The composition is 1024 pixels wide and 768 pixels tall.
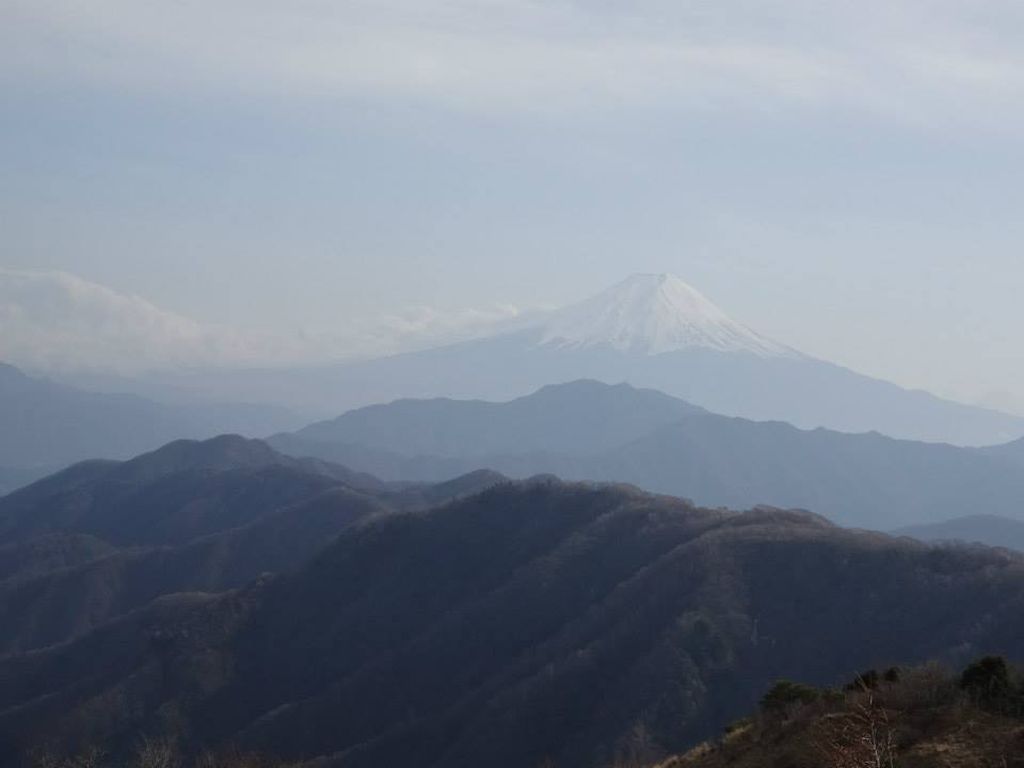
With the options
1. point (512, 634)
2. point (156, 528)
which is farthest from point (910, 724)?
point (156, 528)

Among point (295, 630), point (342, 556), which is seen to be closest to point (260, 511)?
point (342, 556)

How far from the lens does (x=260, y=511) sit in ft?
497

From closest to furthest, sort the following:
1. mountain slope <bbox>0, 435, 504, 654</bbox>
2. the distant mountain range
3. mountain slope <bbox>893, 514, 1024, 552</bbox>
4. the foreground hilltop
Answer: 1. the foreground hilltop
2. the distant mountain range
3. mountain slope <bbox>0, 435, 504, 654</bbox>
4. mountain slope <bbox>893, 514, 1024, 552</bbox>

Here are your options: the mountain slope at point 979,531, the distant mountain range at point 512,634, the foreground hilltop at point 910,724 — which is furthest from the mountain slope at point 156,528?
the foreground hilltop at point 910,724

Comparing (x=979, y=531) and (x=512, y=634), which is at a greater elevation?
(x=512, y=634)

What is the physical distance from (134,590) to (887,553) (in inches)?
2882

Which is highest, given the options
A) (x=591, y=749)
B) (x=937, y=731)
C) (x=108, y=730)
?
(x=937, y=731)

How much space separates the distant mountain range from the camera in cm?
6175

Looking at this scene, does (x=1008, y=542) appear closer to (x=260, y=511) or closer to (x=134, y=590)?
(x=260, y=511)

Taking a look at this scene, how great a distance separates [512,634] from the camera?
76812 millimetres

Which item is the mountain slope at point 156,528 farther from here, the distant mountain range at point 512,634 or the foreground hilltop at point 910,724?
the foreground hilltop at point 910,724

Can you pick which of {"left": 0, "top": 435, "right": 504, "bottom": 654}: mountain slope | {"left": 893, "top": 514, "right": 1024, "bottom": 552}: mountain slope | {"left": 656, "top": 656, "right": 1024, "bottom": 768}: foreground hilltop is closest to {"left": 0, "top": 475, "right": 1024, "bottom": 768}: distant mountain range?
{"left": 0, "top": 435, "right": 504, "bottom": 654}: mountain slope

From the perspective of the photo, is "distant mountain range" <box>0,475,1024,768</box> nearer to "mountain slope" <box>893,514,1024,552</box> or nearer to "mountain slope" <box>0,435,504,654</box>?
"mountain slope" <box>0,435,504,654</box>

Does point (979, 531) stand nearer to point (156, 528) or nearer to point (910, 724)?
point (156, 528)
